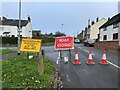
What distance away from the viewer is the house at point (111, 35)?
3256 cm

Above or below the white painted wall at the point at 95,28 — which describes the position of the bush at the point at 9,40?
below

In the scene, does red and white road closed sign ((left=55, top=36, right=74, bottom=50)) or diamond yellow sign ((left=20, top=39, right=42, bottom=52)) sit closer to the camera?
red and white road closed sign ((left=55, top=36, right=74, bottom=50))

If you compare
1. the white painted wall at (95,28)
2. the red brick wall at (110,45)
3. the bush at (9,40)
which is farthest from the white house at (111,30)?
the white painted wall at (95,28)

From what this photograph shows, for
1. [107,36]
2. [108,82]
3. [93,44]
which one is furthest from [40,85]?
[107,36]

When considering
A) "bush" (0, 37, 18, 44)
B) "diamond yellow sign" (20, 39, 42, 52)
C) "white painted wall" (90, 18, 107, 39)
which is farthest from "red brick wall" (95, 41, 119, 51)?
"white painted wall" (90, 18, 107, 39)

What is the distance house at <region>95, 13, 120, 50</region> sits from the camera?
3256cm


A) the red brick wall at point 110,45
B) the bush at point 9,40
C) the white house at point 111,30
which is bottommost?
the red brick wall at point 110,45

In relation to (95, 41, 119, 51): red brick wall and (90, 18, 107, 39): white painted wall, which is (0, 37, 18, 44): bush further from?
(90, 18, 107, 39): white painted wall

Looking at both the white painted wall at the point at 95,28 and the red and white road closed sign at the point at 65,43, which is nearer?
the red and white road closed sign at the point at 65,43

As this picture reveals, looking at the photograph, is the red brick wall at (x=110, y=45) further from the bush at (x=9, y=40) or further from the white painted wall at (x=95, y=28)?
the white painted wall at (x=95, y=28)

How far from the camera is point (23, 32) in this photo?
252 ft

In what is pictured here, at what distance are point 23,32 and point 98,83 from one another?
69197mm

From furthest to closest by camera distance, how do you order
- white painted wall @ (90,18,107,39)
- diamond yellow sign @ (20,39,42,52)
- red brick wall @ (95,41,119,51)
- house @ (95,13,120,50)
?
1. white painted wall @ (90,18,107,39)
2. house @ (95,13,120,50)
3. red brick wall @ (95,41,119,51)
4. diamond yellow sign @ (20,39,42,52)

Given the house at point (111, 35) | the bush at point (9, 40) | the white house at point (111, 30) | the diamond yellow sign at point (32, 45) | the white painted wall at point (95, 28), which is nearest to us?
the diamond yellow sign at point (32, 45)
